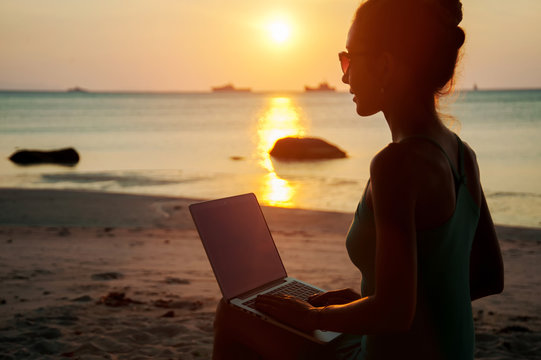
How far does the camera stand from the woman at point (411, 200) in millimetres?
1550

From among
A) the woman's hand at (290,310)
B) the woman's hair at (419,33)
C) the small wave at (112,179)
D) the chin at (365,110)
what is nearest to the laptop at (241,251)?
the woman's hand at (290,310)

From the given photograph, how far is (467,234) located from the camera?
1.79 meters

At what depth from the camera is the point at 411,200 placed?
5.00 ft

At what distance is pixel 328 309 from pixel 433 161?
64 centimetres

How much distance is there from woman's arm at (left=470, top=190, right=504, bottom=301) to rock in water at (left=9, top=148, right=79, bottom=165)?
84.7 feet

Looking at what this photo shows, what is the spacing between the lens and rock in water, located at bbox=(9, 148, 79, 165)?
1003 inches

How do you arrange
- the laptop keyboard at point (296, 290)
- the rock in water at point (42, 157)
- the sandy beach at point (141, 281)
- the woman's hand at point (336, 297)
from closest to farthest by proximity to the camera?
1. the woman's hand at point (336, 297)
2. the laptop keyboard at point (296, 290)
3. the sandy beach at point (141, 281)
4. the rock in water at point (42, 157)

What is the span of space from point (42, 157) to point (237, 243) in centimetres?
2540

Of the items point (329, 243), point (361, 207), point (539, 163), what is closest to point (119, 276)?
point (329, 243)

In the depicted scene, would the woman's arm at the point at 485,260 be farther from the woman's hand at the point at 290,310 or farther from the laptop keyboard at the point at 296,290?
the laptop keyboard at the point at 296,290

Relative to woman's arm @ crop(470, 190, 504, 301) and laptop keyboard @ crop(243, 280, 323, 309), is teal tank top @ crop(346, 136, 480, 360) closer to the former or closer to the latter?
woman's arm @ crop(470, 190, 504, 301)

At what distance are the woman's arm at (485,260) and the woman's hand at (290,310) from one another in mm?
687

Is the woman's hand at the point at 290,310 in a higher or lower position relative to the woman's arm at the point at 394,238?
lower

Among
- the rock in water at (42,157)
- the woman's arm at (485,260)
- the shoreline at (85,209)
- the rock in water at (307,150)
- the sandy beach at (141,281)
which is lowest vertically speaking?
the rock in water at (42,157)
